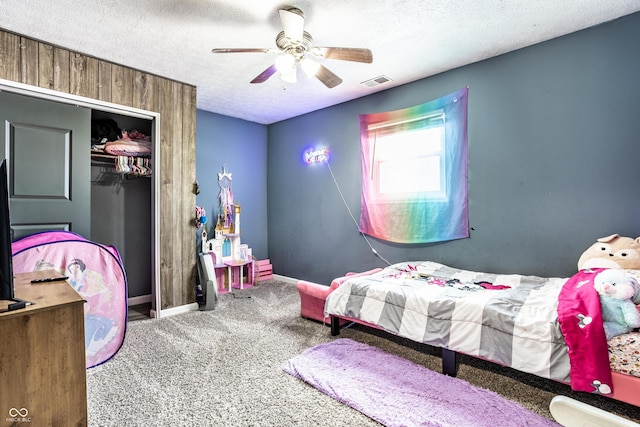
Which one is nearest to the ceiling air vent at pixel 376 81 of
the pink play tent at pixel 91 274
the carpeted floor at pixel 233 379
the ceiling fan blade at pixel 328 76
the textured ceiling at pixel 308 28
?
the textured ceiling at pixel 308 28

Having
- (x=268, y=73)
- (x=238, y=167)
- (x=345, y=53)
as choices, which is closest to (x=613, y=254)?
(x=345, y=53)

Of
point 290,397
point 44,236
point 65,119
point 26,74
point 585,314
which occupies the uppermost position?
point 26,74

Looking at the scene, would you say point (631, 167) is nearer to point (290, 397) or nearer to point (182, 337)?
point (290, 397)

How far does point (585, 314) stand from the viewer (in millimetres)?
1717

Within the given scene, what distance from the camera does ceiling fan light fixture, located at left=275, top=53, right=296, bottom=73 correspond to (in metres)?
2.38

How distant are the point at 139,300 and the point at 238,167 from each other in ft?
7.34

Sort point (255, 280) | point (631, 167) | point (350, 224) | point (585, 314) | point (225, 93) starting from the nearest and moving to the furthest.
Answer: point (585, 314) < point (631, 167) < point (225, 93) < point (350, 224) < point (255, 280)

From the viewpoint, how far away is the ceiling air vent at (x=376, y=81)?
11.4 feet

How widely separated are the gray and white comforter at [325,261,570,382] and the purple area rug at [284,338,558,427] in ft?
0.74

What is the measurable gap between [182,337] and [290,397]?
1398mm

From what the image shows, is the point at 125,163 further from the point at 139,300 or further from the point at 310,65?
the point at 310,65

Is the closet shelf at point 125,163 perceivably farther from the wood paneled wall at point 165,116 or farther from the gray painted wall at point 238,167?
the gray painted wall at point 238,167

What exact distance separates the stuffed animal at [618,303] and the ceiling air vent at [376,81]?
263 centimetres

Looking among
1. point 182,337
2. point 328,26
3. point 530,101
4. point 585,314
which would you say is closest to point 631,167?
point 530,101
